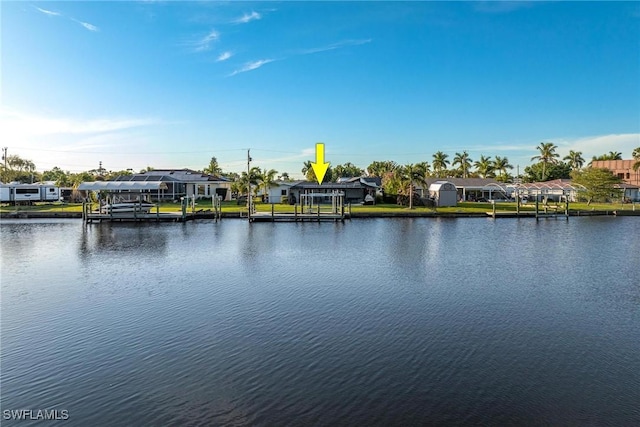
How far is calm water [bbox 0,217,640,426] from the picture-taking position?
8.35m

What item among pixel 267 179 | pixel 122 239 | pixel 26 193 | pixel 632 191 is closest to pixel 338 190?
pixel 267 179

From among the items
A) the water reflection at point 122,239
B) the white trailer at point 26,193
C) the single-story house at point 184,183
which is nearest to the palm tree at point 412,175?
the single-story house at point 184,183

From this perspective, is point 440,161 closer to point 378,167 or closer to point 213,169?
point 378,167

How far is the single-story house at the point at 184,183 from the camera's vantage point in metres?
61.9

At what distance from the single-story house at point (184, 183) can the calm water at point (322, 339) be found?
3847 centimetres

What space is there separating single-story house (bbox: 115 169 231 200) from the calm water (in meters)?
38.5

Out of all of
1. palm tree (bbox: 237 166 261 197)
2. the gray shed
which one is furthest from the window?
the gray shed

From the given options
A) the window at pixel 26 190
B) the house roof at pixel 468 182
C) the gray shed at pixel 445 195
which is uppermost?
the house roof at pixel 468 182

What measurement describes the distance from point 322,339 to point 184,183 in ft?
192

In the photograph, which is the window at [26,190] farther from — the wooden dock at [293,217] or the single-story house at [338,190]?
the single-story house at [338,190]

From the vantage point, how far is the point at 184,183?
65.7 metres

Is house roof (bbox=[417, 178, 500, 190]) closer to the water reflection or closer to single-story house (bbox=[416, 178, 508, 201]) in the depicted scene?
single-story house (bbox=[416, 178, 508, 201])

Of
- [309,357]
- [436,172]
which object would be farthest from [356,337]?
[436,172]

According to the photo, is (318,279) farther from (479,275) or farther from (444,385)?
(444,385)
